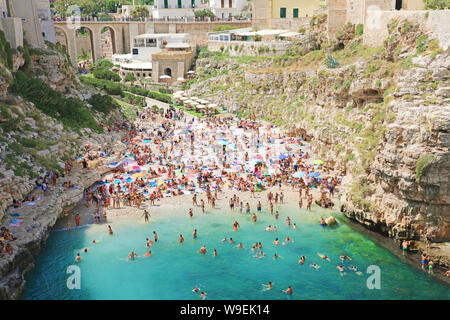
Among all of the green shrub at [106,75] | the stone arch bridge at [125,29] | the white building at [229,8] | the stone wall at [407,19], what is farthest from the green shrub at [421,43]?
the white building at [229,8]

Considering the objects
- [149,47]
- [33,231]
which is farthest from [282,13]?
[33,231]

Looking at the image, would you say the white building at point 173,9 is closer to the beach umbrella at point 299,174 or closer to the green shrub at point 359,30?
the green shrub at point 359,30

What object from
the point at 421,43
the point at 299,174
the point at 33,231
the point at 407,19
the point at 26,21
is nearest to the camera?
the point at 33,231

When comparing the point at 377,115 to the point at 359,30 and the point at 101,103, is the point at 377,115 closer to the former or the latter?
the point at 359,30

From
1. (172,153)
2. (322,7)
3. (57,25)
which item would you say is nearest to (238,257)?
(172,153)

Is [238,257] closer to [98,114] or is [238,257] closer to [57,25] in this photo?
[98,114]

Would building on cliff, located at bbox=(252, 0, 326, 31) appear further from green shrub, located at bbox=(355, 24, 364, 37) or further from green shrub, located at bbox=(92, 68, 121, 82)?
green shrub, located at bbox=(92, 68, 121, 82)

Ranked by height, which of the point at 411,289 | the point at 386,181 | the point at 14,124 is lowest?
the point at 411,289
